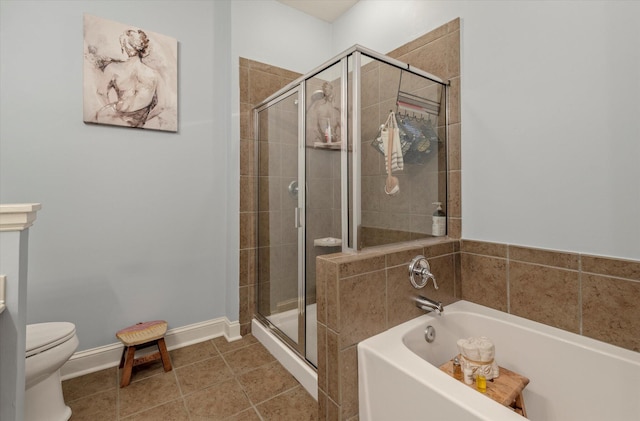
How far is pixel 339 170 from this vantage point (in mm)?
1473

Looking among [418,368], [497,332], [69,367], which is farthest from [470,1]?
[69,367]

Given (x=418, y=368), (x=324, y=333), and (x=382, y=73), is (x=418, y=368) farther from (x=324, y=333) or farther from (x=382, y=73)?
(x=382, y=73)

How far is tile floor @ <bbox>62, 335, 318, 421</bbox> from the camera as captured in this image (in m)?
1.45

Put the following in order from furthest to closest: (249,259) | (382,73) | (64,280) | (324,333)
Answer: (249,259), (64,280), (382,73), (324,333)

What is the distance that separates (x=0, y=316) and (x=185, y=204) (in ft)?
4.05

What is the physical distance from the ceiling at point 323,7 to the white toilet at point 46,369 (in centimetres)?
275

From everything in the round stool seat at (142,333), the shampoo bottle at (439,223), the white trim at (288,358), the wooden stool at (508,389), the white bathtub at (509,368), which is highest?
the shampoo bottle at (439,223)

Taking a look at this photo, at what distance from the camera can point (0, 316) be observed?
0.93 m

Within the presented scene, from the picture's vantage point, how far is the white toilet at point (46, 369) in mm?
1249

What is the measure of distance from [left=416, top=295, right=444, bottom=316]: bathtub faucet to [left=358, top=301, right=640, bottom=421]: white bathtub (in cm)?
5

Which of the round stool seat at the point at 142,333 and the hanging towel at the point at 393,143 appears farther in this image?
the round stool seat at the point at 142,333

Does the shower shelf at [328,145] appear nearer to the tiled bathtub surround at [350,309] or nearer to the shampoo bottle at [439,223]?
the tiled bathtub surround at [350,309]

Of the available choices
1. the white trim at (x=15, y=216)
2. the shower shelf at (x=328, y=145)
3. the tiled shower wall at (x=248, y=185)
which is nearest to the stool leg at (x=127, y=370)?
the tiled shower wall at (x=248, y=185)

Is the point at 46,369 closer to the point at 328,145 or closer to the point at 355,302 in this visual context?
the point at 355,302
